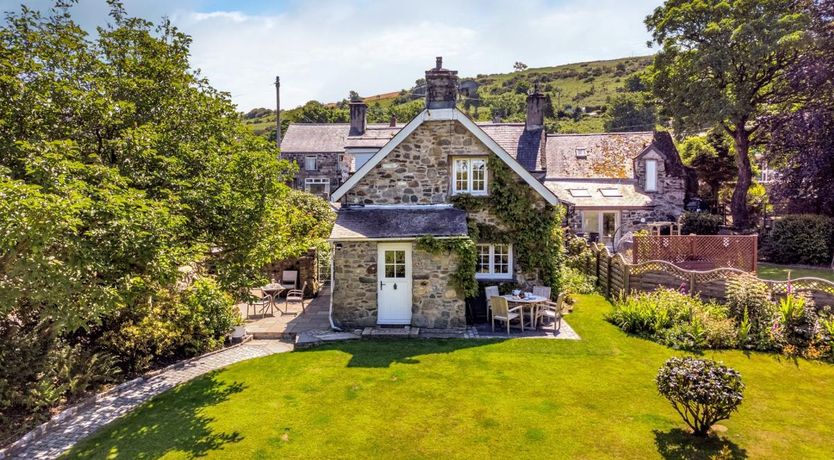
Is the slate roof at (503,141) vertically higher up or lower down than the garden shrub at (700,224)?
higher up

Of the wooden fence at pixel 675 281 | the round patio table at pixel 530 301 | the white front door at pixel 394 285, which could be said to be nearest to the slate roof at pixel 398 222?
the white front door at pixel 394 285

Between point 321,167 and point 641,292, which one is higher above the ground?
point 321,167

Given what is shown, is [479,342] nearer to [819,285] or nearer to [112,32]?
[819,285]

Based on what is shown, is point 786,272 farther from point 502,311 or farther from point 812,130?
point 502,311

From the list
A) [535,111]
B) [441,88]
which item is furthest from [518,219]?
[535,111]

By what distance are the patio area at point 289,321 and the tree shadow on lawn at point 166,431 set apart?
3.84m

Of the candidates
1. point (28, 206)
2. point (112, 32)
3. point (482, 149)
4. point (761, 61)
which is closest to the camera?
point (28, 206)

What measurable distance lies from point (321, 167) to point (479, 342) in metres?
42.4

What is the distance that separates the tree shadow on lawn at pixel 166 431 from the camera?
807 centimetres

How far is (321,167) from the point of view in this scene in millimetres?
52625

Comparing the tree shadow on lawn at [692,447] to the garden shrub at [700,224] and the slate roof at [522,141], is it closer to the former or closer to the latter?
the slate roof at [522,141]

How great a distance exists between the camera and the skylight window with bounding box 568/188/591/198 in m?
33.1

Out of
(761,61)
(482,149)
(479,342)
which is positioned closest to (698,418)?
(479,342)

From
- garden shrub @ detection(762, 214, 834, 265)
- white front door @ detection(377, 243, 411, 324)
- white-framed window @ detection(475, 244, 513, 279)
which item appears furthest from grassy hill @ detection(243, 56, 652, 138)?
white front door @ detection(377, 243, 411, 324)
